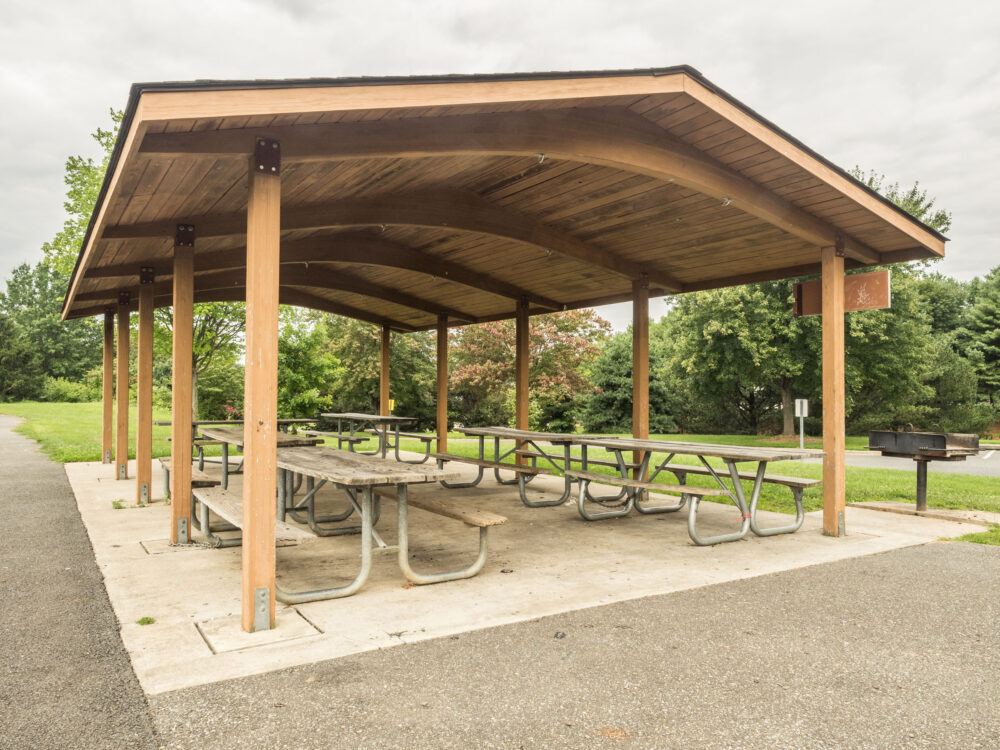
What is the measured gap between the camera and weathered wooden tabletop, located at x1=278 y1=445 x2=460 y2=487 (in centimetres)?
396

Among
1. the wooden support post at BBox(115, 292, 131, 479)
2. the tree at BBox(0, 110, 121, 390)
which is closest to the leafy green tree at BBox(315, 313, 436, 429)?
the tree at BBox(0, 110, 121, 390)

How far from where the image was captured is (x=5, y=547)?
5.38 m

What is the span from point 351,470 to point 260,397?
1.15m

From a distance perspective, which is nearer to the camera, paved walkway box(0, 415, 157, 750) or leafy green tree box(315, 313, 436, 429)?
paved walkway box(0, 415, 157, 750)

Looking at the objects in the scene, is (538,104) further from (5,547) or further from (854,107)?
(854,107)

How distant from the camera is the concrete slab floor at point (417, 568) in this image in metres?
3.27

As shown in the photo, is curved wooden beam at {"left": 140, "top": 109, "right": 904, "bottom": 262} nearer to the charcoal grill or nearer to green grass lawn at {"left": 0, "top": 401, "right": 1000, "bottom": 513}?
the charcoal grill

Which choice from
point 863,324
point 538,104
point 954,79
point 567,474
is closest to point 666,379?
point 863,324

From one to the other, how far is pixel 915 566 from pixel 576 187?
421cm

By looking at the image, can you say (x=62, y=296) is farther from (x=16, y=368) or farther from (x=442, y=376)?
(x=442, y=376)

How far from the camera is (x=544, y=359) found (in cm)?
2216

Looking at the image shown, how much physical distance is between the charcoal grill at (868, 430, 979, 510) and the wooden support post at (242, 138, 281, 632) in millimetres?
6290

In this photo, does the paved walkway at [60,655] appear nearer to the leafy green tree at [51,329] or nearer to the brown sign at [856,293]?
the brown sign at [856,293]

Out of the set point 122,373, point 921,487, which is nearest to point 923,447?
point 921,487
